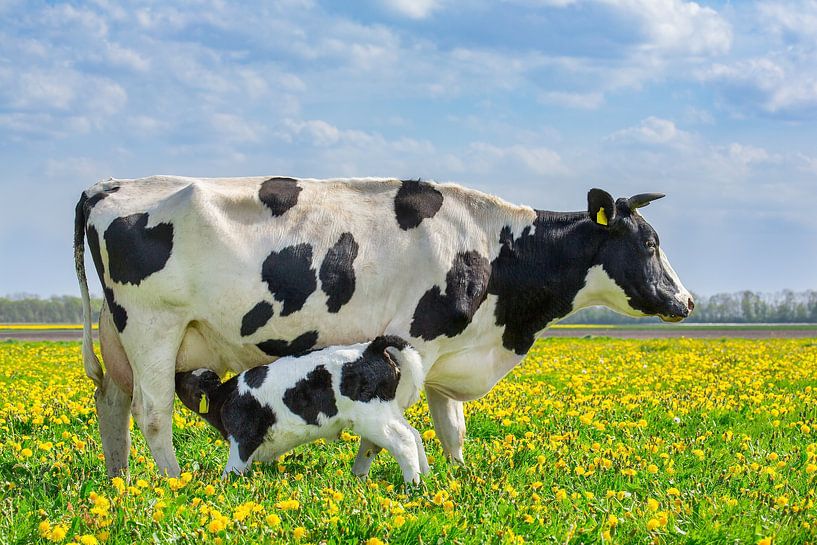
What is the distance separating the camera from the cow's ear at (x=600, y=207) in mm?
9039

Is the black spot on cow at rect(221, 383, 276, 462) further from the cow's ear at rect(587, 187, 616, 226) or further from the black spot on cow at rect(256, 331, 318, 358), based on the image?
the cow's ear at rect(587, 187, 616, 226)

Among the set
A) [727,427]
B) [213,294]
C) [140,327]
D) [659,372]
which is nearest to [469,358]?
[213,294]

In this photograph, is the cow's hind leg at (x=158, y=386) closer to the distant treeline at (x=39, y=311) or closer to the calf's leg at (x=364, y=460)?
the calf's leg at (x=364, y=460)

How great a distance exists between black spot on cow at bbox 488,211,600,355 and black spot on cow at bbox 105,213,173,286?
10.0ft

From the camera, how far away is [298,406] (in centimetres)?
776

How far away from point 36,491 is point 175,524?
2.11m

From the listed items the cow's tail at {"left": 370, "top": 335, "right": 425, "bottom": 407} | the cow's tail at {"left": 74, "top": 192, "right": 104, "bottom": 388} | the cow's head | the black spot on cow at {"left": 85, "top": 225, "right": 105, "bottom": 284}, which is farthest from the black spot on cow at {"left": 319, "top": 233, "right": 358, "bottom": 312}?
the cow's head

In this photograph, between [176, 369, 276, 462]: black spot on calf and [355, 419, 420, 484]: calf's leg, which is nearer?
[355, 419, 420, 484]: calf's leg

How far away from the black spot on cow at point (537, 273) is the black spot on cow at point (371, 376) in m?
1.57

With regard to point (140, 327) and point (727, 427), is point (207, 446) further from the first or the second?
point (727, 427)

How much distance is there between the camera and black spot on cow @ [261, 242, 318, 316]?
812 centimetres

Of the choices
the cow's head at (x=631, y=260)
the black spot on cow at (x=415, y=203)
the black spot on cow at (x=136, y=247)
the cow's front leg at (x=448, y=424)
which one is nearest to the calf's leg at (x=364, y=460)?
the cow's front leg at (x=448, y=424)

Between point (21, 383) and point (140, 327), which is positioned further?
point (21, 383)

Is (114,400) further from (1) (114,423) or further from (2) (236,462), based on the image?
(2) (236,462)
